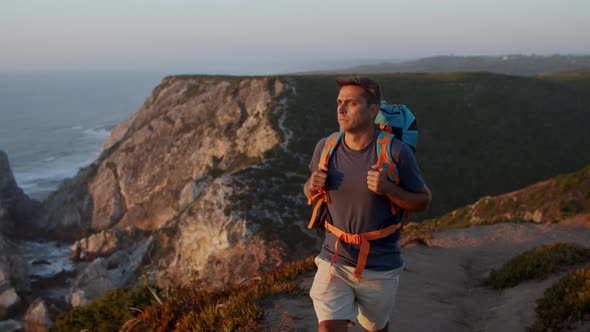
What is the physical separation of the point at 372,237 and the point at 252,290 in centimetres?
430

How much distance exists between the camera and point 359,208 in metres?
4.13

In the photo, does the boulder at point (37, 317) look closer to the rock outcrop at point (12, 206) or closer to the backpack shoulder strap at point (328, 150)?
the rock outcrop at point (12, 206)

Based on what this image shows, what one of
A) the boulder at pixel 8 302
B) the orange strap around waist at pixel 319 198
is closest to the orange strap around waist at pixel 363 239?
the orange strap around waist at pixel 319 198

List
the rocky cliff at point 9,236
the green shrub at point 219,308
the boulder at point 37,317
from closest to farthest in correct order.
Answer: the green shrub at point 219,308 → the boulder at point 37,317 → the rocky cliff at point 9,236

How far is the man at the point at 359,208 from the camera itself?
406 centimetres

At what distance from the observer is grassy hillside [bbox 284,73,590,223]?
3934 centimetres

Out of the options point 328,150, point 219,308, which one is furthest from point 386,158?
point 219,308

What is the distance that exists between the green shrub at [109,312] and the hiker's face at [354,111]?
690 cm

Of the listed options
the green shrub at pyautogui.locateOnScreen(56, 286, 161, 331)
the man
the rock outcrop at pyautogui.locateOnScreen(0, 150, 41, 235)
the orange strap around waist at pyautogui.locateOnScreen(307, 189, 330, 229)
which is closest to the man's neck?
the man

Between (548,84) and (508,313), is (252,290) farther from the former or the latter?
(548,84)

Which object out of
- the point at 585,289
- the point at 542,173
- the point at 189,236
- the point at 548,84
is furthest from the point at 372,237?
the point at 548,84

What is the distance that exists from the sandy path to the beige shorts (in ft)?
6.26

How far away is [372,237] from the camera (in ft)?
13.5

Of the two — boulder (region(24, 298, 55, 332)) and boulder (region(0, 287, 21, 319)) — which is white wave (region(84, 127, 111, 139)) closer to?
boulder (region(0, 287, 21, 319))
